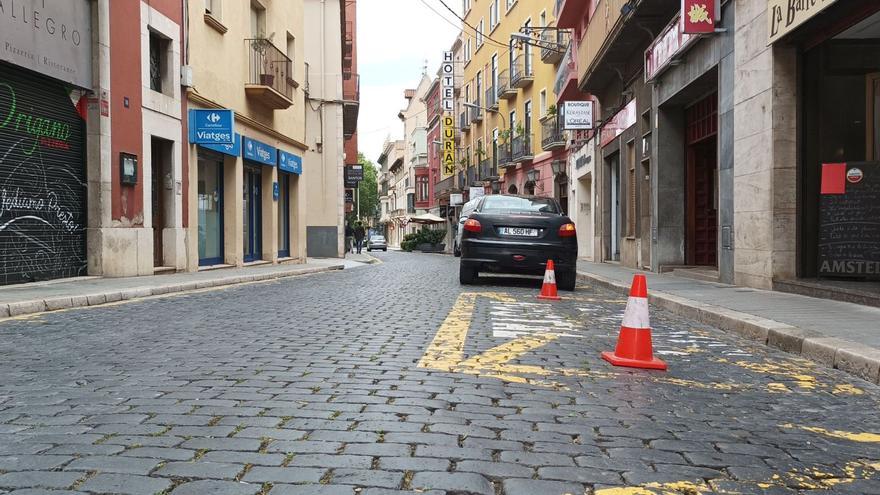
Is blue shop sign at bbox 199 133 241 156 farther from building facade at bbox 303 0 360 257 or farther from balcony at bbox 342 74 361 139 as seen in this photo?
balcony at bbox 342 74 361 139

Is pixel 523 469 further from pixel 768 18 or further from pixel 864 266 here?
pixel 768 18

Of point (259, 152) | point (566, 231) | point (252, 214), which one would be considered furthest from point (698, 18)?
point (252, 214)

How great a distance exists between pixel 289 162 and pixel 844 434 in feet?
70.3

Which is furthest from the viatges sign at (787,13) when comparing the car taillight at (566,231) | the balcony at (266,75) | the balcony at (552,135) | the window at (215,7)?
the balcony at (552,135)

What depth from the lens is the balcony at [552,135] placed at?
2831 cm

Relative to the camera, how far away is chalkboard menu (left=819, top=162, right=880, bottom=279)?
8.94 metres

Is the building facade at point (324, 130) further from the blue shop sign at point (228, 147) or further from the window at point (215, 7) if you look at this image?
the window at point (215, 7)

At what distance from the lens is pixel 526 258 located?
1162cm

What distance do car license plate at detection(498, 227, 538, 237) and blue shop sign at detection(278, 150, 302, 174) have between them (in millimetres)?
12606

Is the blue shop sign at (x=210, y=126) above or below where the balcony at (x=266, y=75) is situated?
below

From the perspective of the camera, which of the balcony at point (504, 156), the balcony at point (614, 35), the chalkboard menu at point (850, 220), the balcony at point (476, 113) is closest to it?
the chalkboard menu at point (850, 220)

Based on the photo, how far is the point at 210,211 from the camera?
1820 centimetres

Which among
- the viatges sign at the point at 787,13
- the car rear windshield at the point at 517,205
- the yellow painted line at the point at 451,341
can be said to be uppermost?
the viatges sign at the point at 787,13

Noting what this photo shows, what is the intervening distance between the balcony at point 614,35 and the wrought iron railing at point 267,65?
337 inches
